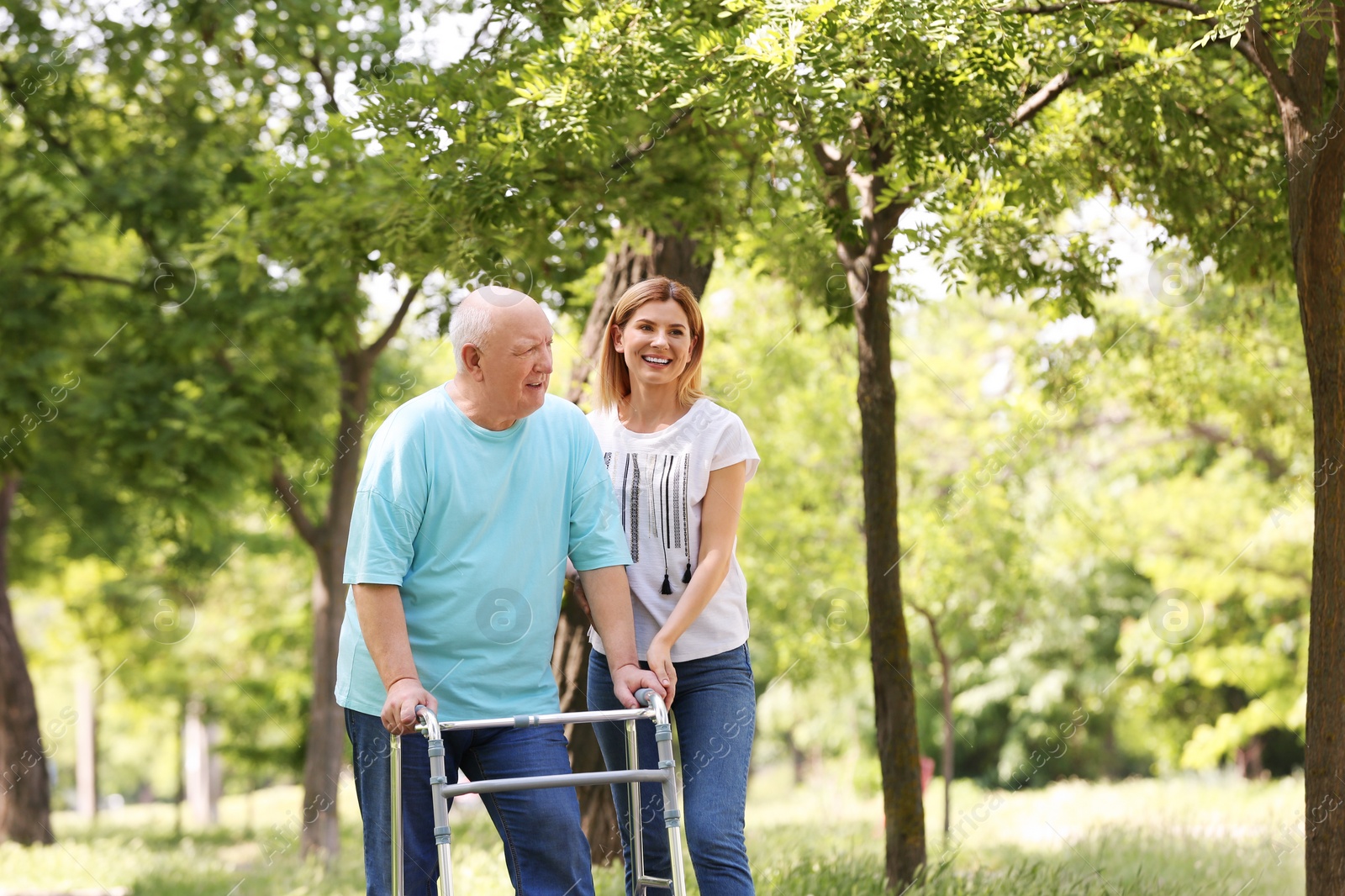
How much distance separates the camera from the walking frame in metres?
3.06

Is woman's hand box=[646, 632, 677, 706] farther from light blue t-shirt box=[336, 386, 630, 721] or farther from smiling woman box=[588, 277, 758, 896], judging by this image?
light blue t-shirt box=[336, 386, 630, 721]

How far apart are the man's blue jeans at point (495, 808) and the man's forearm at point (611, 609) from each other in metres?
0.31

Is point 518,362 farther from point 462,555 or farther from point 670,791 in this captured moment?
point 670,791

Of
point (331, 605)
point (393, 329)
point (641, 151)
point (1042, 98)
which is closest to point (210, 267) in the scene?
point (393, 329)

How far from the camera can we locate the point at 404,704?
124 inches

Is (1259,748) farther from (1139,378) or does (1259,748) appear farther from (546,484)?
(546,484)

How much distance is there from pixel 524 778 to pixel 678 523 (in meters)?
0.99

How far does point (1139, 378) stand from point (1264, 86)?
5510 mm

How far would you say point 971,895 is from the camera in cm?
577

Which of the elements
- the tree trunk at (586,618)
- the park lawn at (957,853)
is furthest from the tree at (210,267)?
the tree trunk at (586,618)

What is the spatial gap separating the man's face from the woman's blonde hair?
0.60 m

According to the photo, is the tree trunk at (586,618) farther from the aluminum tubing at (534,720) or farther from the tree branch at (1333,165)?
the tree branch at (1333,165)

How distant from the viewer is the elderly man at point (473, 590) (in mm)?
3303

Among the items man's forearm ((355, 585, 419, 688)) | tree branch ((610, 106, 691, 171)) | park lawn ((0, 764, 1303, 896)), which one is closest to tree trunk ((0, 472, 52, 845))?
park lawn ((0, 764, 1303, 896))
